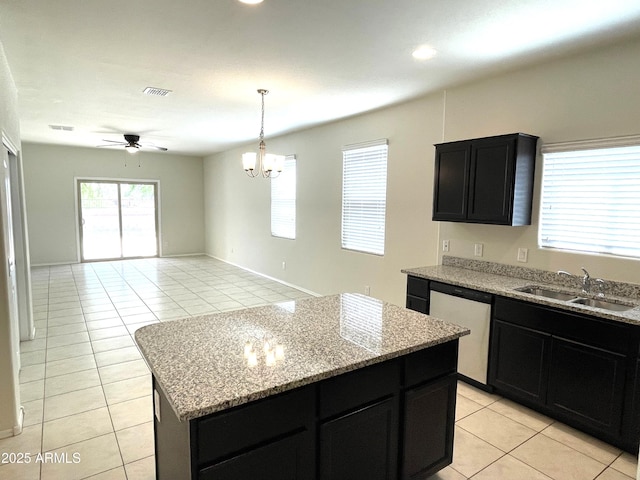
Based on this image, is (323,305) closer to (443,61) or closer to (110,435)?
(110,435)

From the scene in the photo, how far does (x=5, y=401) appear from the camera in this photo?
242 centimetres

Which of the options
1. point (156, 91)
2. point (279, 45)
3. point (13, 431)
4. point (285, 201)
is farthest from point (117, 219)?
point (279, 45)

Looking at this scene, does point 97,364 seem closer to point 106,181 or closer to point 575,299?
point 575,299

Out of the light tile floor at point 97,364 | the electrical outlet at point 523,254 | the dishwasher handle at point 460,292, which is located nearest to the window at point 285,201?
the light tile floor at point 97,364

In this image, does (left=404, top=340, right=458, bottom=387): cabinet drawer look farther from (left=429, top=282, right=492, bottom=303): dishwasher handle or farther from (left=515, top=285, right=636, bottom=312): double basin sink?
(left=515, top=285, right=636, bottom=312): double basin sink

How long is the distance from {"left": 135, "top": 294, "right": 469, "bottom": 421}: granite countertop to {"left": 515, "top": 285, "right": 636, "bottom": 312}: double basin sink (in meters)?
1.35

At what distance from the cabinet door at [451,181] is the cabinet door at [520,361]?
1101 millimetres

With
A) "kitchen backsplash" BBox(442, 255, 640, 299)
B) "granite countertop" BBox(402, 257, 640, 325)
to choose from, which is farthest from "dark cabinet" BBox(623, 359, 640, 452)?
"kitchen backsplash" BBox(442, 255, 640, 299)

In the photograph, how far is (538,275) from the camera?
3.17 m

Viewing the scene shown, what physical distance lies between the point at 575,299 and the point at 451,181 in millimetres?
1400

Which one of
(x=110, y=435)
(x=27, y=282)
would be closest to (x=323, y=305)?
(x=110, y=435)

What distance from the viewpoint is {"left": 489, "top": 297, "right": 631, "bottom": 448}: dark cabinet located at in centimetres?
231

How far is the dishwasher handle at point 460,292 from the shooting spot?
299 cm

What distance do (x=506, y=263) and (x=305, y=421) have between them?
2665 millimetres
